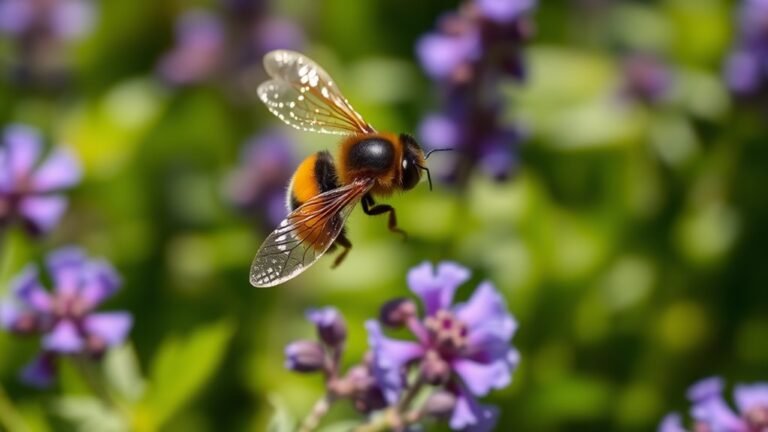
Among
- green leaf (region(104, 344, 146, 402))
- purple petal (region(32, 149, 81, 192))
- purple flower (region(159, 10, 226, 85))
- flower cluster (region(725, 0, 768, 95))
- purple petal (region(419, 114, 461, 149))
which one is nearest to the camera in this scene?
green leaf (region(104, 344, 146, 402))

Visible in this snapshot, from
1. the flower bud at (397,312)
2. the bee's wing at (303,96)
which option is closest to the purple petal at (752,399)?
the flower bud at (397,312)

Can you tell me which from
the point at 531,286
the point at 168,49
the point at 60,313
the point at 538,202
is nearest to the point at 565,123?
the point at 538,202

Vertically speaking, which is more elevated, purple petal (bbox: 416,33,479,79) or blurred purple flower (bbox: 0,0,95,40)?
blurred purple flower (bbox: 0,0,95,40)

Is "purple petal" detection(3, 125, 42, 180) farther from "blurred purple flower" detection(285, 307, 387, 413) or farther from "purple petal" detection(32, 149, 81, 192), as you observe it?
"blurred purple flower" detection(285, 307, 387, 413)

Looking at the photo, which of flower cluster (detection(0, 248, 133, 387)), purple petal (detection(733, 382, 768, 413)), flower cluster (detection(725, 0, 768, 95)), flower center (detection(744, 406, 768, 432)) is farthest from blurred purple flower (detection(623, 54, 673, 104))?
flower cluster (detection(0, 248, 133, 387))

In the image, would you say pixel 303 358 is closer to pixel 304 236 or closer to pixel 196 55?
pixel 304 236

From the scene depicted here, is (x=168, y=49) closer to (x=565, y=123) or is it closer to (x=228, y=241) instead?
(x=228, y=241)

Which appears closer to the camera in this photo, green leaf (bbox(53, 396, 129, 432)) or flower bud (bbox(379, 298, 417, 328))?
flower bud (bbox(379, 298, 417, 328))

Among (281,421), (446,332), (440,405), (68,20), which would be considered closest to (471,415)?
(440,405)
